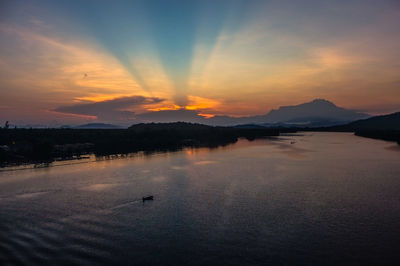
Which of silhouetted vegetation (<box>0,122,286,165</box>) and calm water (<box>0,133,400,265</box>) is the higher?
silhouetted vegetation (<box>0,122,286,165</box>)

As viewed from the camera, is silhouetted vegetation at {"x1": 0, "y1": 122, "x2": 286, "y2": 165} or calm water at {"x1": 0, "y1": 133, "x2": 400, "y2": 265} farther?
silhouetted vegetation at {"x1": 0, "y1": 122, "x2": 286, "y2": 165}

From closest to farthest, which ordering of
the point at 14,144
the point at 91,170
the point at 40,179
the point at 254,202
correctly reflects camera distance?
the point at 254,202
the point at 40,179
the point at 91,170
the point at 14,144

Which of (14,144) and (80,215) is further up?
(14,144)

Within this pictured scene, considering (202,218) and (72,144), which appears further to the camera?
(72,144)

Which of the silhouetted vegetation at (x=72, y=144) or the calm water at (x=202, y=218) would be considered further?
the silhouetted vegetation at (x=72, y=144)

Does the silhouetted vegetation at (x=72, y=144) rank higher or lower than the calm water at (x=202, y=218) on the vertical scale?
higher

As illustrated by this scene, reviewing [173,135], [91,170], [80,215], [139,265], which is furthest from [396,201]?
[173,135]

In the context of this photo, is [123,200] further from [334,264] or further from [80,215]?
[334,264]

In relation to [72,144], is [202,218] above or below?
below
